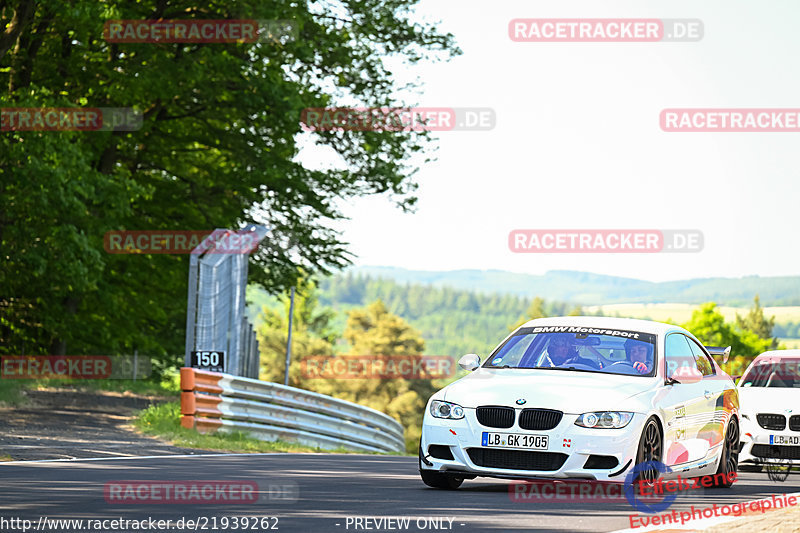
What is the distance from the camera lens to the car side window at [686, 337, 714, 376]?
459 inches

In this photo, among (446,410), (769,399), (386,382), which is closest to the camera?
(446,410)

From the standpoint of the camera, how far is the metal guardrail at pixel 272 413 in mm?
17781

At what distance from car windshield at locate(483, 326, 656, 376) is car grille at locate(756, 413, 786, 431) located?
155 inches

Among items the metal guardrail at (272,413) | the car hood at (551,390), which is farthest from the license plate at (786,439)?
the metal guardrail at (272,413)

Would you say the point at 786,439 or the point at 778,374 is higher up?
the point at 778,374

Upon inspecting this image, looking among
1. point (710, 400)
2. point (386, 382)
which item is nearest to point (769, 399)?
point (710, 400)

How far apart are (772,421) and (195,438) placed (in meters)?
7.86

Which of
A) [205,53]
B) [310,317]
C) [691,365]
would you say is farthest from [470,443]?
[310,317]

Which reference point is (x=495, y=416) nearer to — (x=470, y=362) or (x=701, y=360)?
(x=470, y=362)

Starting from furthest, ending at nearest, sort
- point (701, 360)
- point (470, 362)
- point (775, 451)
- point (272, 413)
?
point (272, 413) → point (775, 451) → point (701, 360) → point (470, 362)

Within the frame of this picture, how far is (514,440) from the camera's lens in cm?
950

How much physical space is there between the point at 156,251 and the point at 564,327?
22857 mm

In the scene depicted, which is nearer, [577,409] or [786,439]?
[577,409]

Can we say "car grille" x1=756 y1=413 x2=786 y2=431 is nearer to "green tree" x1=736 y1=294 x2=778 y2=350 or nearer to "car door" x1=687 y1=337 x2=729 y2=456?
"car door" x1=687 y1=337 x2=729 y2=456
